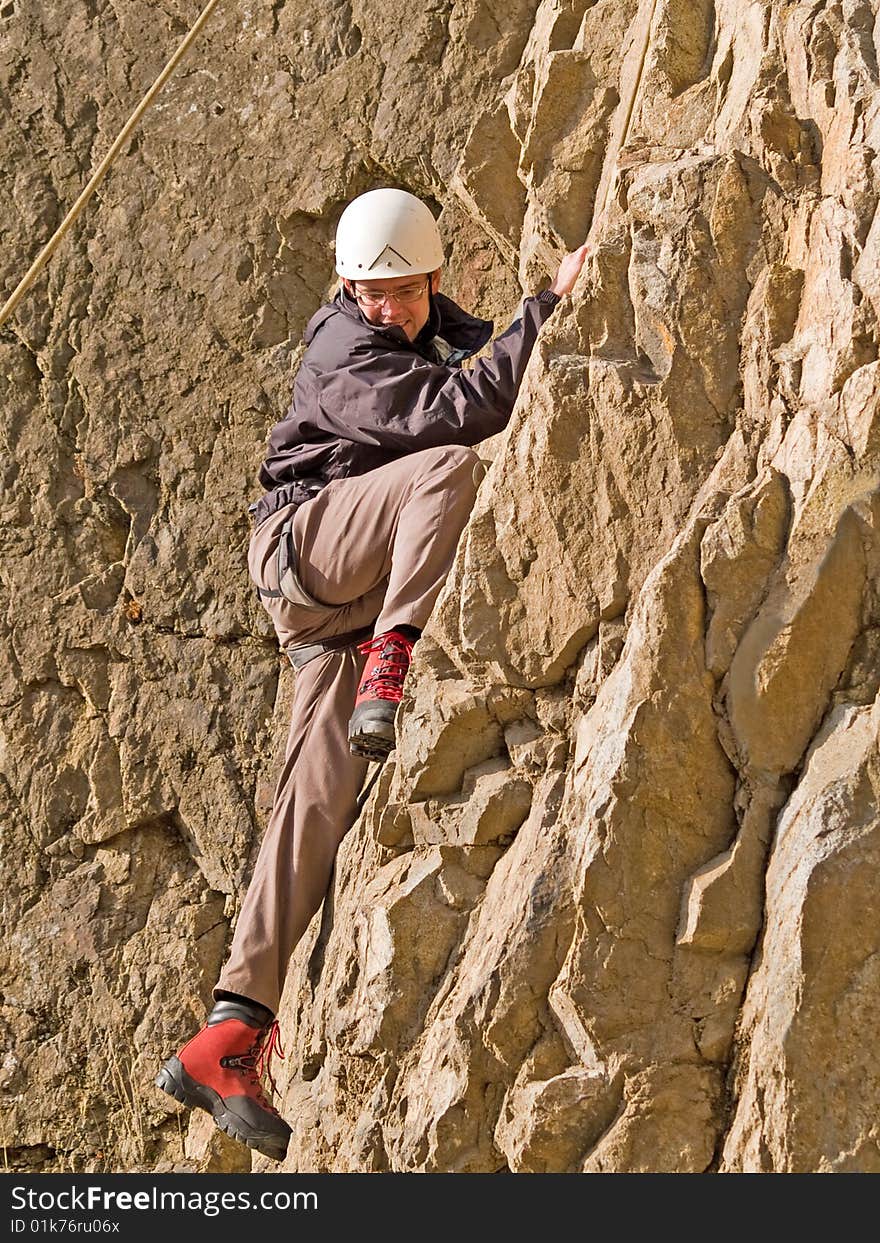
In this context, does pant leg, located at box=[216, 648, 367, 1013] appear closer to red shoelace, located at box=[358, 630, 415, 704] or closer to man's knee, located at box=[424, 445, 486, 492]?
red shoelace, located at box=[358, 630, 415, 704]

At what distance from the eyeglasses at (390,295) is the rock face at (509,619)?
73cm

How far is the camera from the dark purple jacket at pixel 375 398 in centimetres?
521

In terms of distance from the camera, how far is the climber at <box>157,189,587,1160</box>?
507 cm

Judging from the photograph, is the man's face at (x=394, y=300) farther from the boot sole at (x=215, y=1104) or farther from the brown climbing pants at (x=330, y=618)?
the boot sole at (x=215, y=1104)

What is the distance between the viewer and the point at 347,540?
17.4 feet

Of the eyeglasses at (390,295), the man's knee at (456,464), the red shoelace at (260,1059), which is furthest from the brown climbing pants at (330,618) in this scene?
the eyeglasses at (390,295)

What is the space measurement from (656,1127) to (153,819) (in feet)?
10.5

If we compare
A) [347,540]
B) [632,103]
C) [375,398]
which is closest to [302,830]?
[347,540]

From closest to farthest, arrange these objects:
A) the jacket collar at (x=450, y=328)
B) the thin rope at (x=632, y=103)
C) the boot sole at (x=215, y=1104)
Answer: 1. the boot sole at (x=215, y=1104)
2. the thin rope at (x=632, y=103)
3. the jacket collar at (x=450, y=328)

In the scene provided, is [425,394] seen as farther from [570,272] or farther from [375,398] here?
[570,272]

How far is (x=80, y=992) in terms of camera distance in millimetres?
6680

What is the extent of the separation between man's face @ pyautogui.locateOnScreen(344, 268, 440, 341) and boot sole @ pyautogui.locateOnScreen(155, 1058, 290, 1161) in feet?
7.85

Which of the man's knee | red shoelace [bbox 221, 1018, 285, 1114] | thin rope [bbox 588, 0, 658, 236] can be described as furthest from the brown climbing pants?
thin rope [bbox 588, 0, 658, 236]

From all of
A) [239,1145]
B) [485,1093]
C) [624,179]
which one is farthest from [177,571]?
[485,1093]
